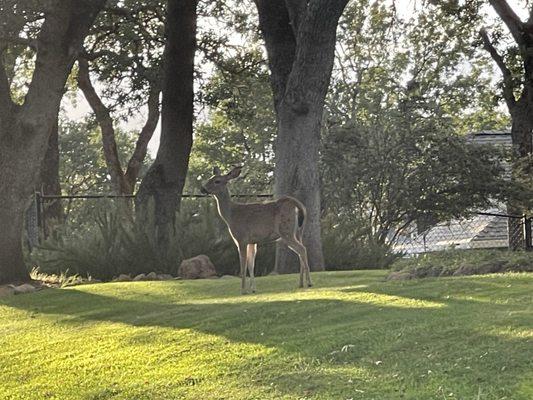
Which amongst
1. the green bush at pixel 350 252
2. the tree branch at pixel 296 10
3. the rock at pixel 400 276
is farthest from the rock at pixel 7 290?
the tree branch at pixel 296 10

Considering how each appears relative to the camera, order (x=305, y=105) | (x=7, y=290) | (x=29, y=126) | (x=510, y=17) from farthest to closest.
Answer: (x=510, y=17) < (x=305, y=105) < (x=29, y=126) < (x=7, y=290)

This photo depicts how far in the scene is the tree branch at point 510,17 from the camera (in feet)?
80.3

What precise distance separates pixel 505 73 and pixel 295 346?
72.5 feet

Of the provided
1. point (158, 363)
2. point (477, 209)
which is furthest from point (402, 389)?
point (477, 209)

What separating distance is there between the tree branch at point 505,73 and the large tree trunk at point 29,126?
49.7 feet

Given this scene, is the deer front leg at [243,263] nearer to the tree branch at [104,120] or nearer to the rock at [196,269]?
the rock at [196,269]

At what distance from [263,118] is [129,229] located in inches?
878

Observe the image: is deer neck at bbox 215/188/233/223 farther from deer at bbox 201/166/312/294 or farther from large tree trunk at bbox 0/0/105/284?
large tree trunk at bbox 0/0/105/284

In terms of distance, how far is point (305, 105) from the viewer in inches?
562

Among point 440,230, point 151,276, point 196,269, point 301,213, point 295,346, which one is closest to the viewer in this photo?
point 295,346

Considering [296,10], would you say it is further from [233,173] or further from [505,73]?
[505,73]

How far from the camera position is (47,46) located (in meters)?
14.4

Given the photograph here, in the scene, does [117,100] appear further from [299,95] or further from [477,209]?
[299,95]

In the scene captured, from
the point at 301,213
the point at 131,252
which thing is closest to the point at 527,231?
the point at 131,252
